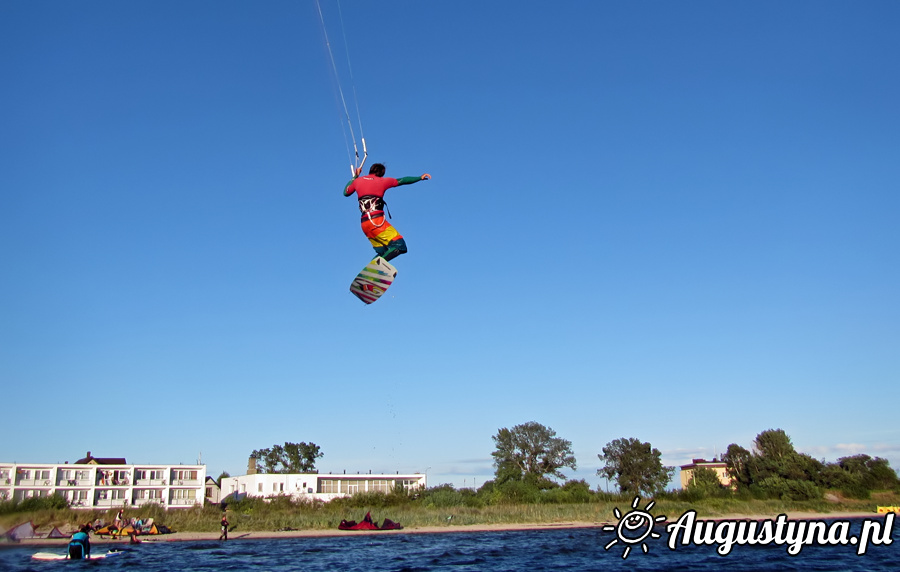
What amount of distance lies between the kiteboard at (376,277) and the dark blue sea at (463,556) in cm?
1858

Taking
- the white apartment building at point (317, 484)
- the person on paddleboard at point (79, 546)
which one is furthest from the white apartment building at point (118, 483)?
the person on paddleboard at point (79, 546)

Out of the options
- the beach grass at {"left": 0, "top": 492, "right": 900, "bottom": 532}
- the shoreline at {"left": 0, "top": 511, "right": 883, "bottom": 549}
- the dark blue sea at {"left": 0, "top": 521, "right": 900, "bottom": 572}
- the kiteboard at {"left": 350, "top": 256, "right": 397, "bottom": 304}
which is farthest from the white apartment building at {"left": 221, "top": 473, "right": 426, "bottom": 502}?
the kiteboard at {"left": 350, "top": 256, "right": 397, "bottom": 304}

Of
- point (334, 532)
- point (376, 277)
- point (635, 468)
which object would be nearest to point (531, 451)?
point (635, 468)

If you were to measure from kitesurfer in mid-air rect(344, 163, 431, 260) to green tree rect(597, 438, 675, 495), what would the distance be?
74.5 metres

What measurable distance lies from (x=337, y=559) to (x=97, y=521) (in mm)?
23846

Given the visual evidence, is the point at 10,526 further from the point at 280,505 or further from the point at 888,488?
the point at 888,488

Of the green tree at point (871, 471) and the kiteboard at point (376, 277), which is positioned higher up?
the kiteboard at point (376, 277)

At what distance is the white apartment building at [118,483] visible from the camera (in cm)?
6644

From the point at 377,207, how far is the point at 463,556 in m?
24.7

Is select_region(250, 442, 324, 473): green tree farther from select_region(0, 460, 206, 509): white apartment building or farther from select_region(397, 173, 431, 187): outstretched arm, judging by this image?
select_region(397, 173, 431, 187): outstretched arm

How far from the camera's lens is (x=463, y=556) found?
3238cm

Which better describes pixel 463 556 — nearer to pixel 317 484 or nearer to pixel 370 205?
pixel 370 205

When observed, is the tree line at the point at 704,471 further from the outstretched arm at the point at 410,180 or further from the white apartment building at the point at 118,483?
the outstretched arm at the point at 410,180

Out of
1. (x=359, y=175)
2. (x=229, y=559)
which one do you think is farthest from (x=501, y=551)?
(x=359, y=175)
